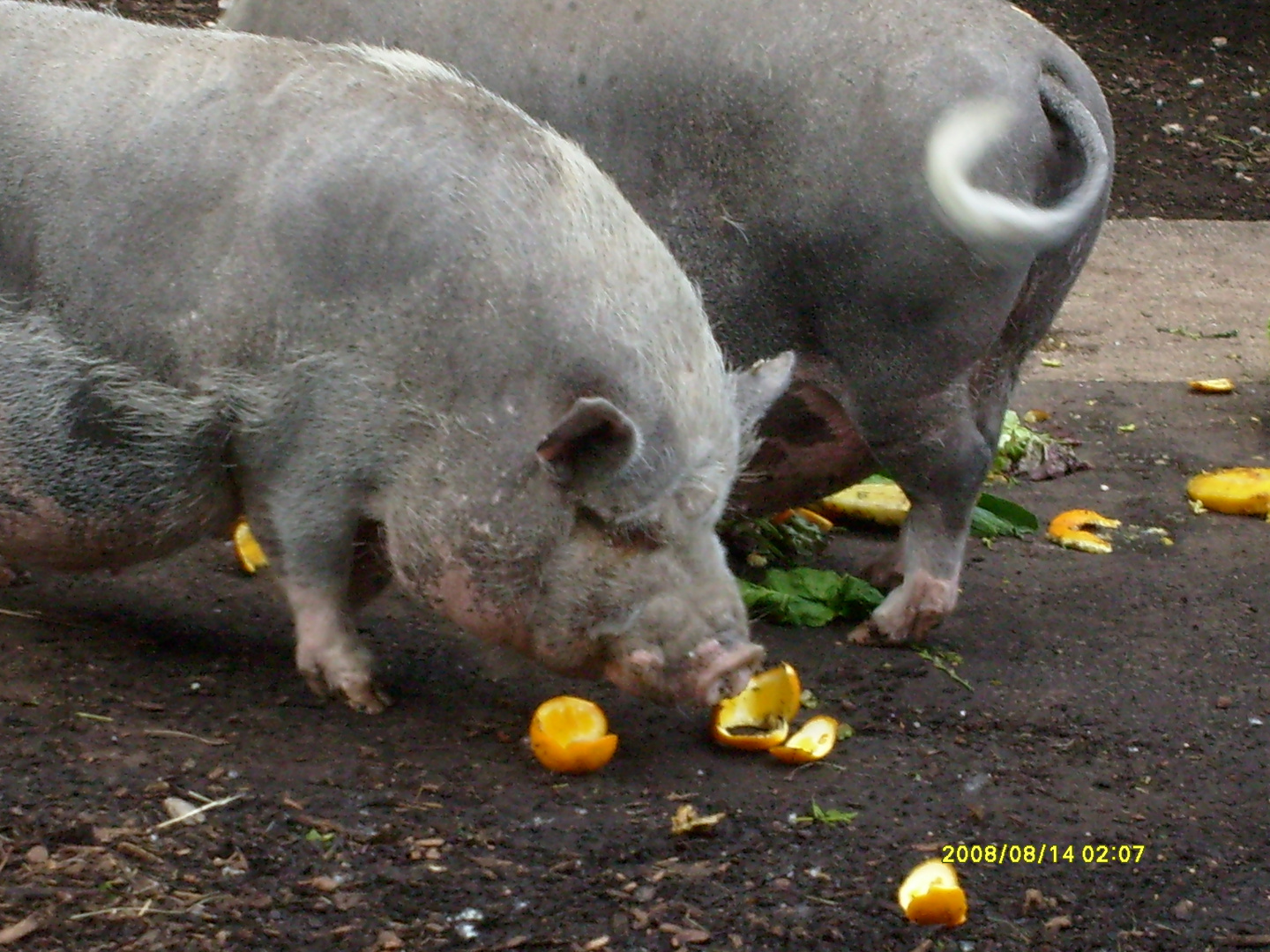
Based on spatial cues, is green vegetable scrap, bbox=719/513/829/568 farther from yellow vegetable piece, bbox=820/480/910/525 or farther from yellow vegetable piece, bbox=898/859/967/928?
yellow vegetable piece, bbox=898/859/967/928

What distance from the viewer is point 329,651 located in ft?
11.9

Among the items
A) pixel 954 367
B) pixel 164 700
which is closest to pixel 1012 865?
pixel 954 367

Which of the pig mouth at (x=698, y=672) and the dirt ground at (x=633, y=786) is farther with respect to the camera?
the pig mouth at (x=698, y=672)

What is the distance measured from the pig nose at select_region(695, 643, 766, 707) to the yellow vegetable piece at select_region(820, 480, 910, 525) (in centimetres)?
220

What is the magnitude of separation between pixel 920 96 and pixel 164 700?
90.3 inches

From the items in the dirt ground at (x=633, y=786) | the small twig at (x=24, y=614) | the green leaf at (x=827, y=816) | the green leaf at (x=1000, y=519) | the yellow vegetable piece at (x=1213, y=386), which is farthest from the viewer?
the yellow vegetable piece at (x=1213, y=386)

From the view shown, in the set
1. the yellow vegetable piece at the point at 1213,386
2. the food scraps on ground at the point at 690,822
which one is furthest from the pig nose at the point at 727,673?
the yellow vegetable piece at the point at 1213,386

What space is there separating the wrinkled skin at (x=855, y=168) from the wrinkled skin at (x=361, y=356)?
1.85 feet

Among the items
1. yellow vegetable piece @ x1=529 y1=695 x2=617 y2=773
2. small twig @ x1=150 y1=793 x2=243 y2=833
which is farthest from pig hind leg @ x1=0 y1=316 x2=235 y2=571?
yellow vegetable piece @ x1=529 y1=695 x2=617 y2=773

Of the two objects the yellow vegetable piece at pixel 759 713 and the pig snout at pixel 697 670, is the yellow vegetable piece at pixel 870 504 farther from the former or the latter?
the pig snout at pixel 697 670

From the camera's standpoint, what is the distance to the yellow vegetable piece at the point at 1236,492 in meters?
5.66

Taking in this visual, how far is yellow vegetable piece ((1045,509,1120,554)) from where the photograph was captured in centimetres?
532

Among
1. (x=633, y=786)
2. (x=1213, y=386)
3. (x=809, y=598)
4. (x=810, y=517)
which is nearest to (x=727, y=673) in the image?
(x=633, y=786)
